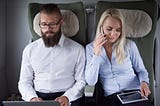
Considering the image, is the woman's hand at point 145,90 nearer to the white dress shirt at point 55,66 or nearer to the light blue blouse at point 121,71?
the light blue blouse at point 121,71

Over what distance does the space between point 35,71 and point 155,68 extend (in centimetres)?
91

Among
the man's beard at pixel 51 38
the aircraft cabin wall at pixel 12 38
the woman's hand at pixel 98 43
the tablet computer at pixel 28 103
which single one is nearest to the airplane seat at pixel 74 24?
the man's beard at pixel 51 38

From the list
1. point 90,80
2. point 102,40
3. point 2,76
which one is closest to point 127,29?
point 102,40

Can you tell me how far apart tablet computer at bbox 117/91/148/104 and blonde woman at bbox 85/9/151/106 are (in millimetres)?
35

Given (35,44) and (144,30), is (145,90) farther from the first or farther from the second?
(35,44)

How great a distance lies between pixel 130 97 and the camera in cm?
220

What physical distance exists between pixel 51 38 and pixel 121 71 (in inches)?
22.0

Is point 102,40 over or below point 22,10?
below

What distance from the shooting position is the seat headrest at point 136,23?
7.63ft

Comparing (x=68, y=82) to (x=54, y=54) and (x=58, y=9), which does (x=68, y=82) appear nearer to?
(x=54, y=54)

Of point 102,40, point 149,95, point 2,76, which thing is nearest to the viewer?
point 102,40

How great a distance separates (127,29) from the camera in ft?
7.66

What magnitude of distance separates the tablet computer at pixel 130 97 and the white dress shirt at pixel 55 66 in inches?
11.4

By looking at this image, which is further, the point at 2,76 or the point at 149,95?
the point at 2,76
